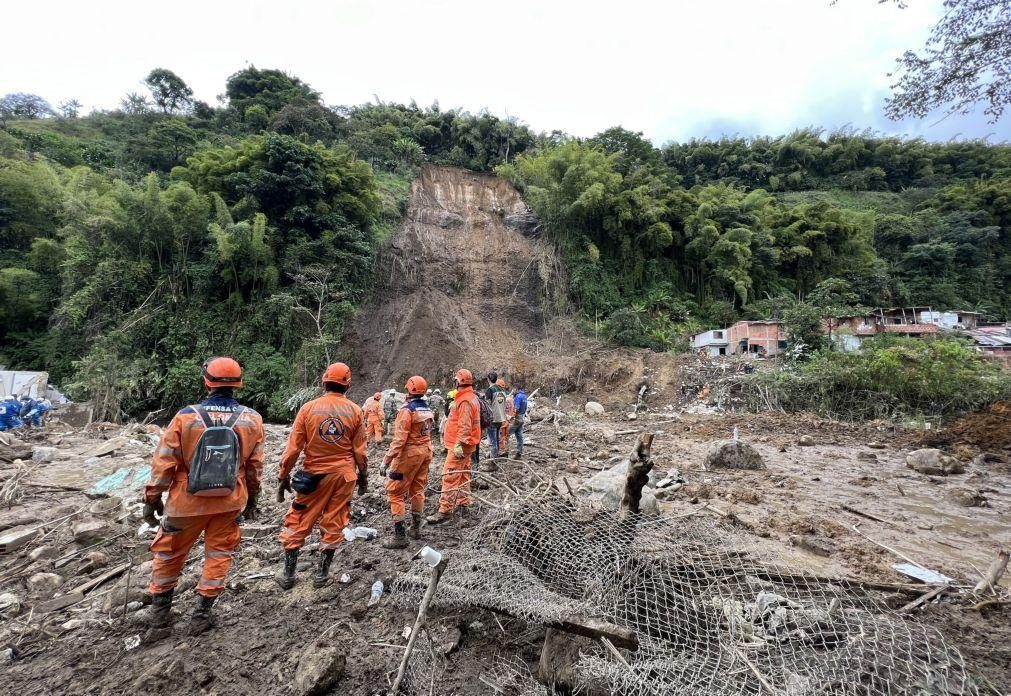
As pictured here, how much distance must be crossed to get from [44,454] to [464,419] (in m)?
7.29

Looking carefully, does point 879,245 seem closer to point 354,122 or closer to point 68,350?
point 354,122

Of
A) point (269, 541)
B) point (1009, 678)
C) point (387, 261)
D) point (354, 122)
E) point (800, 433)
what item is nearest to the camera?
point (1009, 678)

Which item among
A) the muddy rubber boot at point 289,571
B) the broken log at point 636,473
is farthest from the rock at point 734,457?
the muddy rubber boot at point 289,571

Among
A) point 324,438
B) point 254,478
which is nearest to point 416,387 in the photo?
point 324,438

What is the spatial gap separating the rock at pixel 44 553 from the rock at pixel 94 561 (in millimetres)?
→ 351

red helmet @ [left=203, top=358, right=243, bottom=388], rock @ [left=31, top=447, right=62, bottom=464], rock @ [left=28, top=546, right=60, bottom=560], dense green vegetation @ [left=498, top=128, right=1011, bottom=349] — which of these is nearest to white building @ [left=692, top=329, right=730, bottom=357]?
dense green vegetation @ [left=498, top=128, right=1011, bottom=349]

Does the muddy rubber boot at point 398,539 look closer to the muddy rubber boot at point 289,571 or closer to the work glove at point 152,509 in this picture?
the muddy rubber boot at point 289,571

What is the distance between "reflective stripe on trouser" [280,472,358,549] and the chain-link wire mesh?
3.73 ft

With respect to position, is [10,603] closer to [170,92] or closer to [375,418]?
[375,418]

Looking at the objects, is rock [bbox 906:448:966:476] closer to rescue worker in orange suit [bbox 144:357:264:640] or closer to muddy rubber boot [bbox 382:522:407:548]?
muddy rubber boot [bbox 382:522:407:548]

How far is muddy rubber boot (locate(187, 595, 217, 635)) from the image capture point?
8.64 ft

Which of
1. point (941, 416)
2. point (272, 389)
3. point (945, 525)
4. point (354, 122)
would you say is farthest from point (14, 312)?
point (941, 416)

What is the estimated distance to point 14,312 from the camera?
16297 mm

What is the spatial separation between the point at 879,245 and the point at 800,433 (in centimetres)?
2942
